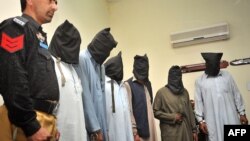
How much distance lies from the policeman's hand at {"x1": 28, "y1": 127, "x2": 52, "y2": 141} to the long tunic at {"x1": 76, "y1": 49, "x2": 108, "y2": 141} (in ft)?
2.52

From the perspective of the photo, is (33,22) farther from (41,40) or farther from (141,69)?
(141,69)

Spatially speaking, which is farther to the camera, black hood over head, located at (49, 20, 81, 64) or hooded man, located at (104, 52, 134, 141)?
hooded man, located at (104, 52, 134, 141)

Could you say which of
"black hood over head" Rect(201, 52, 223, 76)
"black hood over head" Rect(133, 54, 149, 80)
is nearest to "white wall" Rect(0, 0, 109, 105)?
"black hood over head" Rect(133, 54, 149, 80)

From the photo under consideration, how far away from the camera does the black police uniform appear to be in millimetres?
1197

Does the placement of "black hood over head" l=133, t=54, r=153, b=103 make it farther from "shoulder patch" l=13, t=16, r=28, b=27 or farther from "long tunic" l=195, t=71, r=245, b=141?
"shoulder patch" l=13, t=16, r=28, b=27

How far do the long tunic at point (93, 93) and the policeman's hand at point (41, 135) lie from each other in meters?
0.77

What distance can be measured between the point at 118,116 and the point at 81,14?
1.84 meters

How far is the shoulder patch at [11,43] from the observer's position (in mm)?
1262

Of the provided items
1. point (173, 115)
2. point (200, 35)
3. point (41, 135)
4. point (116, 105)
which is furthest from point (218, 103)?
point (41, 135)

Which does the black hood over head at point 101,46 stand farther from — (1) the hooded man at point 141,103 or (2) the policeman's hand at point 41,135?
(2) the policeman's hand at point 41,135

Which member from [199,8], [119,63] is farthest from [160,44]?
[119,63]

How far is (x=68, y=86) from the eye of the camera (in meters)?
1.85

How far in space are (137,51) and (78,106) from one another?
9.68 feet

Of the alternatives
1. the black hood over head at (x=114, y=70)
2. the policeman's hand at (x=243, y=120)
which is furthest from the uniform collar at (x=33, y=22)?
the policeman's hand at (x=243, y=120)
